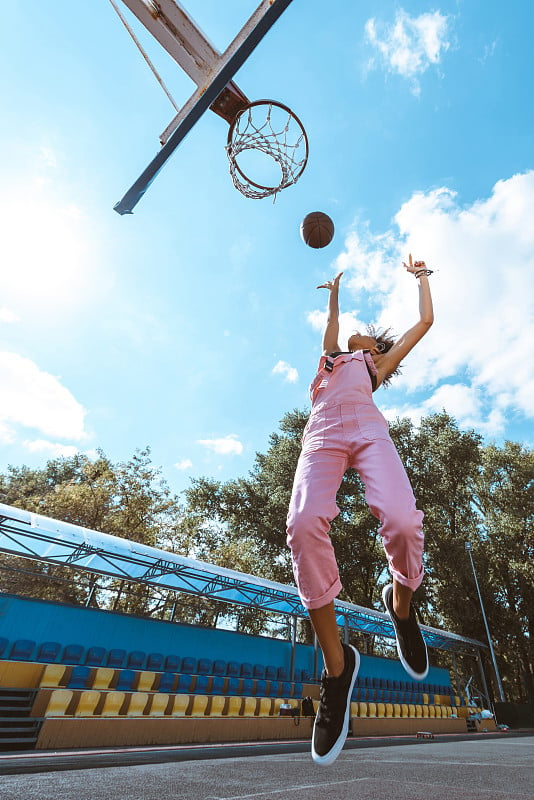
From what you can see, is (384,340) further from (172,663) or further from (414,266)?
(172,663)

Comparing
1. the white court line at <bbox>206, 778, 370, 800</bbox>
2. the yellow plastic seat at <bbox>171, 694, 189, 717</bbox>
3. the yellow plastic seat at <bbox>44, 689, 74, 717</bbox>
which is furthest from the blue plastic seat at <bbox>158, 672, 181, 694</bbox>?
the white court line at <bbox>206, 778, 370, 800</bbox>

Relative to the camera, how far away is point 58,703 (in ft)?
28.2

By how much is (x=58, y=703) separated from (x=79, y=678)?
164 centimetres

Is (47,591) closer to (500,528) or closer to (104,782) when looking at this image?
(104,782)

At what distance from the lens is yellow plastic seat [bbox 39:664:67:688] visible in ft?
30.9

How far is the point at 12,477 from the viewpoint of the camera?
38375 mm

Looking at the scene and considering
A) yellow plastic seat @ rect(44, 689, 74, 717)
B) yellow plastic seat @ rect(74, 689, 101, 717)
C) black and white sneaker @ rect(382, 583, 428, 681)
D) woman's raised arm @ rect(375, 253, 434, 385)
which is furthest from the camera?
yellow plastic seat @ rect(74, 689, 101, 717)

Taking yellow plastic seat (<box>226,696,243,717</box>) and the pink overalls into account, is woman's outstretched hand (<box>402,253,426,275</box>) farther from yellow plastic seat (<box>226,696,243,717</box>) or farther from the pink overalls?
yellow plastic seat (<box>226,696,243,717</box>)

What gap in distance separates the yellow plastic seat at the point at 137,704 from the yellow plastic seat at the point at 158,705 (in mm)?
181

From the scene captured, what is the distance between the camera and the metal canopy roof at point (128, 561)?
10695 millimetres

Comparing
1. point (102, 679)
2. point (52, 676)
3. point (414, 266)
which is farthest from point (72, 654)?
point (414, 266)

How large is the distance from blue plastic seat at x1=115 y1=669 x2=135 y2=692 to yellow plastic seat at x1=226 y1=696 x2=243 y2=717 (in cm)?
256

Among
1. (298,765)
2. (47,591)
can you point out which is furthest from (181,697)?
(47,591)

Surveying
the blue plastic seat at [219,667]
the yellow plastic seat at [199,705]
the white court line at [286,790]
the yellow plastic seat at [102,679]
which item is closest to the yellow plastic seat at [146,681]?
the yellow plastic seat at [102,679]
